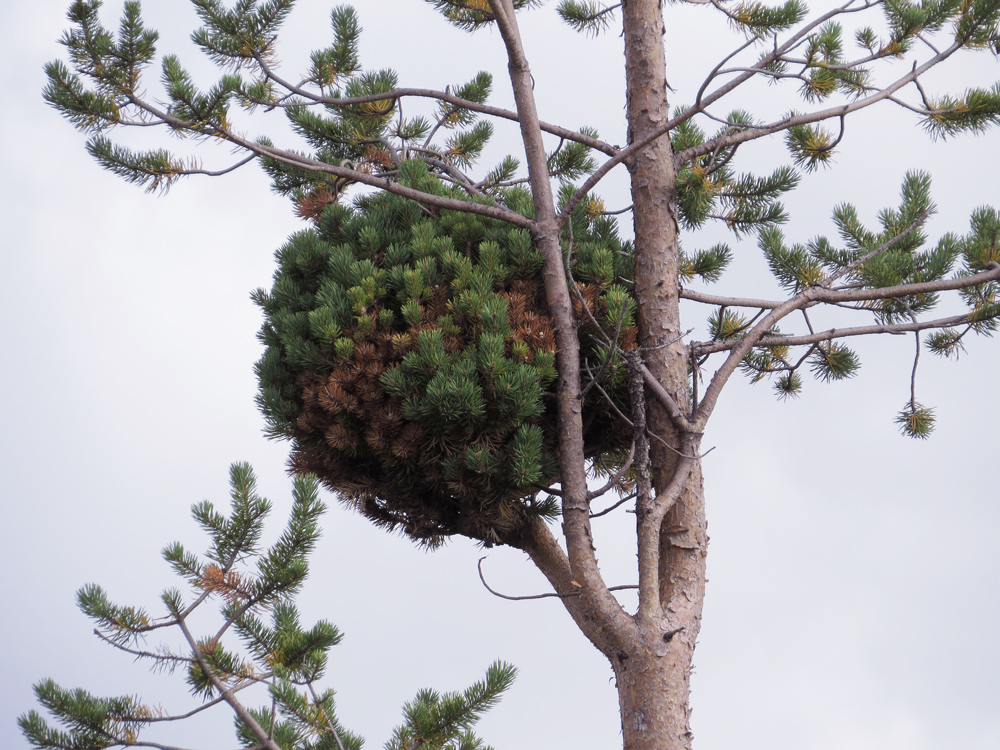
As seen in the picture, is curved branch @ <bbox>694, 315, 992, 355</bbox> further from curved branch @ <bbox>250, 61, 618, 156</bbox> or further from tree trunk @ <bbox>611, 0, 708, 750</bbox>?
curved branch @ <bbox>250, 61, 618, 156</bbox>

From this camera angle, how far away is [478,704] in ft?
9.67

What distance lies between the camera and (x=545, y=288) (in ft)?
10.3

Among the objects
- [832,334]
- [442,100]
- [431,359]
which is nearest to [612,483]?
[431,359]

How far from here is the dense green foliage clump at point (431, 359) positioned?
9.25 feet

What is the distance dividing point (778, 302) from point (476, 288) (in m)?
1.16

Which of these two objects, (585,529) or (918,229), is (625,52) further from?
(585,529)

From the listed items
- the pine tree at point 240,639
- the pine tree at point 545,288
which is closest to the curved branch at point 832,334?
the pine tree at point 545,288

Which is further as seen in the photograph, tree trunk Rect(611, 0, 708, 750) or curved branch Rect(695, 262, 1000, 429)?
curved branch Rect(695, 262, 1000, 429)

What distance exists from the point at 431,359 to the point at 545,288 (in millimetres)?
560

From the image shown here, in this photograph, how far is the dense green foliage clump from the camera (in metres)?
2.82

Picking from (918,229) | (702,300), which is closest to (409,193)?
(702,300)

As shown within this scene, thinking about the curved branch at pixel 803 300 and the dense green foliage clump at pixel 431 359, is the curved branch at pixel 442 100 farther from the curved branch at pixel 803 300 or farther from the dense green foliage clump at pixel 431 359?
the curved branch at pixel 803 300

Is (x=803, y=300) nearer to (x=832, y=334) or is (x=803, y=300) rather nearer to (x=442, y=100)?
(x=832, y=334)

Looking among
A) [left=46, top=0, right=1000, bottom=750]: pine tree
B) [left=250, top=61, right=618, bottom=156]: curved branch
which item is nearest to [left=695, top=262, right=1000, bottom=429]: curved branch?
[left=46, top=0, right=1000, bottom=750]: pine tree
